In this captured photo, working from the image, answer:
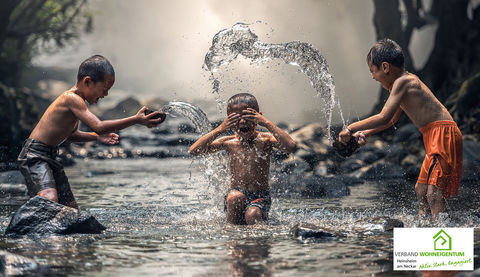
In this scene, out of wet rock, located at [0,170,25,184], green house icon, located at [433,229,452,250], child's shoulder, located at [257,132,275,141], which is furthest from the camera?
wet rock, located at [0,170,25,184]

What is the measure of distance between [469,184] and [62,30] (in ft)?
68.6

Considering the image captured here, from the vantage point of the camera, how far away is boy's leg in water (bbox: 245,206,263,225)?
522 centimetres

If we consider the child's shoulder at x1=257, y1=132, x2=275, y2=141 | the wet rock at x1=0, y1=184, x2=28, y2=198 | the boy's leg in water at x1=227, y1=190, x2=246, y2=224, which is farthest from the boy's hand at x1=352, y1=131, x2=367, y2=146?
the wet rock at x1=0, y1=184, x2=28, y2=198

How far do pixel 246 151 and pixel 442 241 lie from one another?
6.91 ft

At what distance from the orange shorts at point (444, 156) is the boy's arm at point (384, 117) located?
1.22ft

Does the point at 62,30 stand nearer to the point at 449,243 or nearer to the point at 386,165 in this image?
the point at 386,165

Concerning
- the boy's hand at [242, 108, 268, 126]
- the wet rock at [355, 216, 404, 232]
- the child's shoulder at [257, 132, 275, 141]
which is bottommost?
the wet rock at [355, 216, 404, 232]

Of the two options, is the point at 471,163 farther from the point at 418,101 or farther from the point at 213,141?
the point at 213,141

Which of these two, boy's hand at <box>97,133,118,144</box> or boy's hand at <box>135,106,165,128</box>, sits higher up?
boy's hand at <box>135,106,165,128</box>

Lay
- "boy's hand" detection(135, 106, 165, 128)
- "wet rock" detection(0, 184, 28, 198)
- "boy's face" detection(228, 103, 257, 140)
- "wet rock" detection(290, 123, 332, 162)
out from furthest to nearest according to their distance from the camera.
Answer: "wet rock" detection(290, 123, 332, 162) → "wet rock" detection(0, 184, 28, 198) → "boy's face" detection(228, 103, 257, 140) → "boy's hand" detection(135, 106, 165, 128)

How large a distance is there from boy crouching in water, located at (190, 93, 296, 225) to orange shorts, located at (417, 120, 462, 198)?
45.0 inches

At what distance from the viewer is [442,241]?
3951mm

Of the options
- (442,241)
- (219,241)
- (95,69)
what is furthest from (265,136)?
(442,241)

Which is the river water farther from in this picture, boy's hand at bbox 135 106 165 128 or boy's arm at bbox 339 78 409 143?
boy's hand at bbox 135 106 165 128
